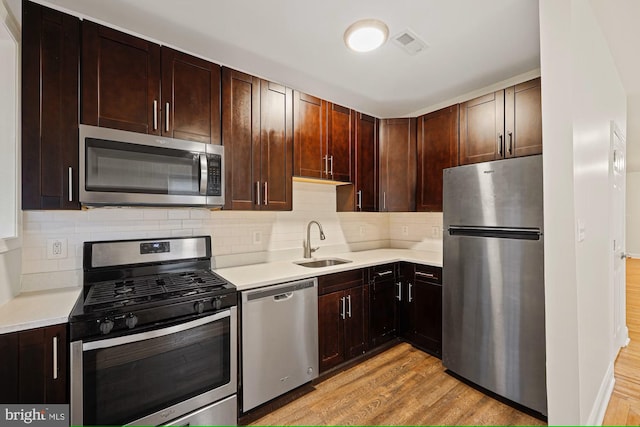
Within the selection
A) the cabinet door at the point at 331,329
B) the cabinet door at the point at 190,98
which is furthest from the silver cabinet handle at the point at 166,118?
the cabinet door at the point at 331,329

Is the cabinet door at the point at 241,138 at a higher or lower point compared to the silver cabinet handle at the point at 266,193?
higher

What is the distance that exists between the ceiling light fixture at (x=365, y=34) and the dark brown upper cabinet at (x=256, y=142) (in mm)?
701

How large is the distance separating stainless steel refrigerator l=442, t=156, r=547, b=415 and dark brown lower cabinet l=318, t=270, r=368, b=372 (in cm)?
70

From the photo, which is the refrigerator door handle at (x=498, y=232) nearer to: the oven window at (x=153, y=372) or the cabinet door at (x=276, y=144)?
the cabinet door at (x=276, y=144)

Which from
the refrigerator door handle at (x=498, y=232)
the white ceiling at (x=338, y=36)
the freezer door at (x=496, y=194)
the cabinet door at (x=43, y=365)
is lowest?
the cabinet door at (x=43, y=365)

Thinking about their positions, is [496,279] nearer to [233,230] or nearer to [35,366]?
[233,230]

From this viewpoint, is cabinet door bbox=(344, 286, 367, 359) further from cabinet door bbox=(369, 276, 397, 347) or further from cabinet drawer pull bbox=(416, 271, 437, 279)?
cabinet drawer pull bbox=(416, 271, 437, 279)

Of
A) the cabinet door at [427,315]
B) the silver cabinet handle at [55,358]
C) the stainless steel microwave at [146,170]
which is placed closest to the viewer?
the silver cabinet handle at [55,358]

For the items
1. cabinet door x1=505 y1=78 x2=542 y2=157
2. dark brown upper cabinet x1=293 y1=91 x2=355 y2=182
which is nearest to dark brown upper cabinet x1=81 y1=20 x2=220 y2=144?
dark brown upper cabinet x1=293 y1=91 x2=355 y2=182

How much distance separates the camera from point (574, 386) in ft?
4.70

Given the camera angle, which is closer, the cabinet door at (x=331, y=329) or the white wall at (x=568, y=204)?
the white wall at (x=568, y=204)

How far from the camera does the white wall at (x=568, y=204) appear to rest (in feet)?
4.65

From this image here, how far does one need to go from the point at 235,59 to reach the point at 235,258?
1.68 metres

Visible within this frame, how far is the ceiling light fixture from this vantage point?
1872 mm
